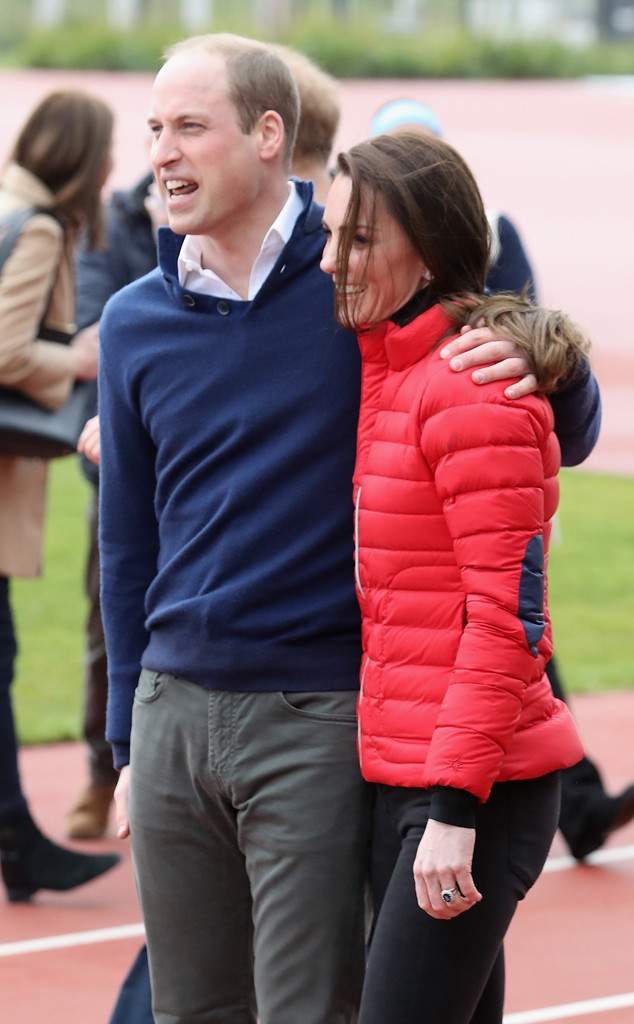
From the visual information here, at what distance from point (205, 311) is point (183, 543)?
1.35 ft

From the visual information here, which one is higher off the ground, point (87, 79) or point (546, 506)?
point (546, 506)

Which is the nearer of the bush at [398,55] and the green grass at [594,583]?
the green grass at [594,583]

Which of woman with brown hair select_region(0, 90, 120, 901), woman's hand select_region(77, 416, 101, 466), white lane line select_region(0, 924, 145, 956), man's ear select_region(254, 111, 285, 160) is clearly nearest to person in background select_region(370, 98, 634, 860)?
woman with brown hair select_region(0, 90, 120, 901)

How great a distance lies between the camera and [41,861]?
4840 millimetres

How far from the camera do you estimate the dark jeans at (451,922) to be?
7.72 feet

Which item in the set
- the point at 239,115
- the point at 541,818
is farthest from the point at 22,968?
the point at 239,115

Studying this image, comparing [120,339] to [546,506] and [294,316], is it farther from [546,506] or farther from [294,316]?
[546,506]

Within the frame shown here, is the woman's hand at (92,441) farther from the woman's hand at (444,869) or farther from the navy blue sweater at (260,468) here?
the woman's hand at (444,869)

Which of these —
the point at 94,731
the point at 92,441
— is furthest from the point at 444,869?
the point at 94,731

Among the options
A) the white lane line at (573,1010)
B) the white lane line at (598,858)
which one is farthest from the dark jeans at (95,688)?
the white lane line at (573,1010)

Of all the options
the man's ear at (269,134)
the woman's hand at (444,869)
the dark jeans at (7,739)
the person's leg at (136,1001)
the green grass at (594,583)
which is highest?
the man's ear at (269,134)

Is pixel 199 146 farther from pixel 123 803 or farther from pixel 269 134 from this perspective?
pixel 123 803

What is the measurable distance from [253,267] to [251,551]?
0.49 metres

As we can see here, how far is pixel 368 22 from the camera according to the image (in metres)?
51.4
